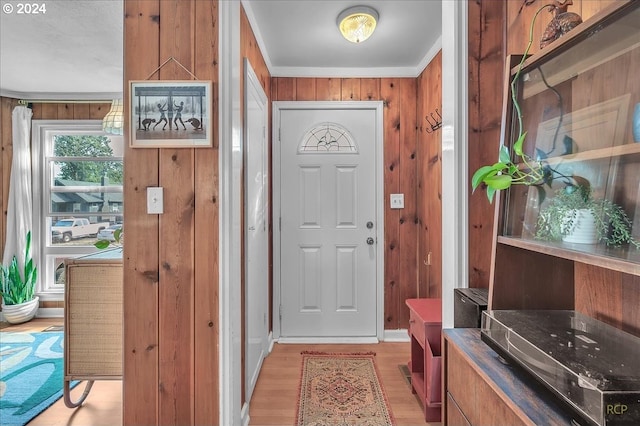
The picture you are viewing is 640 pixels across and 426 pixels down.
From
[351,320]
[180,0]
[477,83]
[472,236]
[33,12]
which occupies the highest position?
[33,12]

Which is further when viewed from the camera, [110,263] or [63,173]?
[63,173]

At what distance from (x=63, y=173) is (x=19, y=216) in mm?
620

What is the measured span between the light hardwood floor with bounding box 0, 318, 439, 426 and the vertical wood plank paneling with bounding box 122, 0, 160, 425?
0.63m

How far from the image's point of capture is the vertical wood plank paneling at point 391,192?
2975 millimetres

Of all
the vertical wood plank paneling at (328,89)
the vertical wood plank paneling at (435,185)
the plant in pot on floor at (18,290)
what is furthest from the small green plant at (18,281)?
the vertical wood plank paneling at (435,185)

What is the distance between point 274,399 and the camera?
2.06 metres

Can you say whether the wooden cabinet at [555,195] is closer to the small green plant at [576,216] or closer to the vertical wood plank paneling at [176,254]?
the small green plant at [576,216]

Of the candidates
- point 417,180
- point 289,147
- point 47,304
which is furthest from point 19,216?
point 417,180

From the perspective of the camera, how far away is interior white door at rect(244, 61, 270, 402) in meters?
1.99

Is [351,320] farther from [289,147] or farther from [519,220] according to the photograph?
[519,220]

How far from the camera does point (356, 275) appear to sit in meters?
2.97

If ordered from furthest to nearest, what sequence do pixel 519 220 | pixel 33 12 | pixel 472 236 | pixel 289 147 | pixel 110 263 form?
1. pixel 289 147
2. pixel 33 12
3. pixel 110 263
4. pixel 472 236
5. pixel 519 220

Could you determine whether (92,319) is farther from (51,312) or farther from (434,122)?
(434,122)

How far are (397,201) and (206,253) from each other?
1962 millimetres
